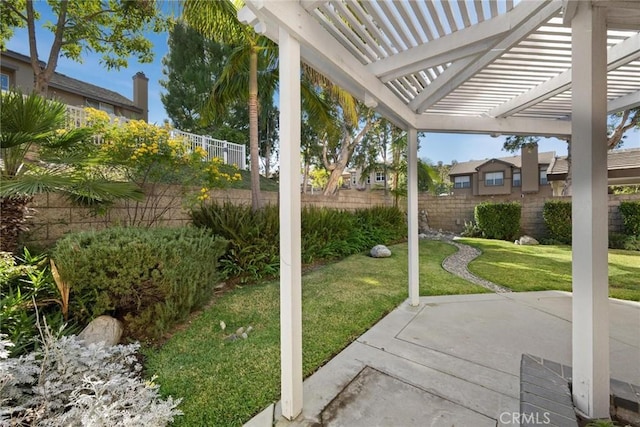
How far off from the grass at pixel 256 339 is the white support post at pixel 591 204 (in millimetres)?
1884

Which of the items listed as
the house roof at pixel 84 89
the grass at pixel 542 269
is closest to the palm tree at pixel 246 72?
the grass at pixel 542 269

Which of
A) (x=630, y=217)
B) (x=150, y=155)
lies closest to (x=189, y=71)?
(x=150, y=155)

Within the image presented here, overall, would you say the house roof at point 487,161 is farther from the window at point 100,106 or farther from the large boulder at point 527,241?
the window at point 100,106

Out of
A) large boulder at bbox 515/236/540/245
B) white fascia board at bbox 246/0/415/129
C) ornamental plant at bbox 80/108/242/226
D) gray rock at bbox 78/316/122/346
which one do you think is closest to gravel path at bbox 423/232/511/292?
large boulder at bbox 515/236/540/245

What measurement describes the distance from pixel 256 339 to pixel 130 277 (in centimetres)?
140

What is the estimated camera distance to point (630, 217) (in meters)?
8.65

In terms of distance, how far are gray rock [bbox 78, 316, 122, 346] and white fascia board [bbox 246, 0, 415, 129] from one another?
9.62 ft

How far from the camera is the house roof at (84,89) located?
38.7 ft

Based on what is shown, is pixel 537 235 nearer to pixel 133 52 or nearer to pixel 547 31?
pixel 547 31

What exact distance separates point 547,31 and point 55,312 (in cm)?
516

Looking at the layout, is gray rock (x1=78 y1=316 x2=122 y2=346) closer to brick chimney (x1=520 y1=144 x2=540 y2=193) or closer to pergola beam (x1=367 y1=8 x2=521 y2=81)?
pergola beam (x1=367 y1=8 x2=521 y2=81)

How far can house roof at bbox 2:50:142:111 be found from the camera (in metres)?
11.8

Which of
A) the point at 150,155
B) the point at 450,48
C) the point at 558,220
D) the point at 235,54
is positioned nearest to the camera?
the point at 450,48

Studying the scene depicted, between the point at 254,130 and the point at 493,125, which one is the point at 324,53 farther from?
the point at 254,130
